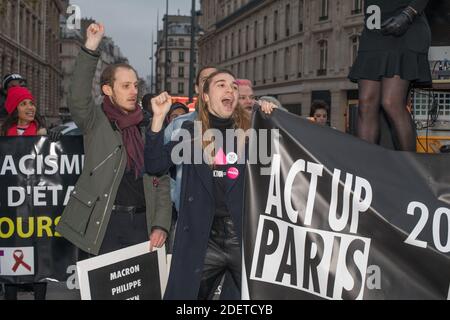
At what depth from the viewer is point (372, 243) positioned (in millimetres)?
3051

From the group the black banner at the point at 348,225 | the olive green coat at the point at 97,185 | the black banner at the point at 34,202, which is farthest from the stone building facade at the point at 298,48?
the black banner at the point at 348,225

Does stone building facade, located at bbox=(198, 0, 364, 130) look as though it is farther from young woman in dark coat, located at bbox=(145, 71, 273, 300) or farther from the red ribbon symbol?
young woman in dark coat, located at bbox=(145, 71, 273, 300)

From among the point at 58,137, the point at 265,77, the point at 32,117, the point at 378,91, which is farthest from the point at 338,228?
the point at 265,77

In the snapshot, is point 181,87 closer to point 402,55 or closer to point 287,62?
point 287,62

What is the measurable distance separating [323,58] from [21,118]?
113 ft

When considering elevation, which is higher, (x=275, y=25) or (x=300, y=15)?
(x=275, y=25)

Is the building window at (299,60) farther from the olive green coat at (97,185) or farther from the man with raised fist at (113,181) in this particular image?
the olive green coat at (97,185)

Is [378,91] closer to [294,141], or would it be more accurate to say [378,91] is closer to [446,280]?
[294,141]

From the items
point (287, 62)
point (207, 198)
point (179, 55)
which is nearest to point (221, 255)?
point (207, 198)

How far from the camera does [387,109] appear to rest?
403 cm

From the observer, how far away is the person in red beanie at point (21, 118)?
17.6 ft

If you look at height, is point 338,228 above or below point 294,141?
below

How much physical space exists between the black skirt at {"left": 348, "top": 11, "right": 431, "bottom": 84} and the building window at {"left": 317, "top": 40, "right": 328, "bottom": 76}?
34.7 m

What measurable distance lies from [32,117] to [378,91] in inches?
114
